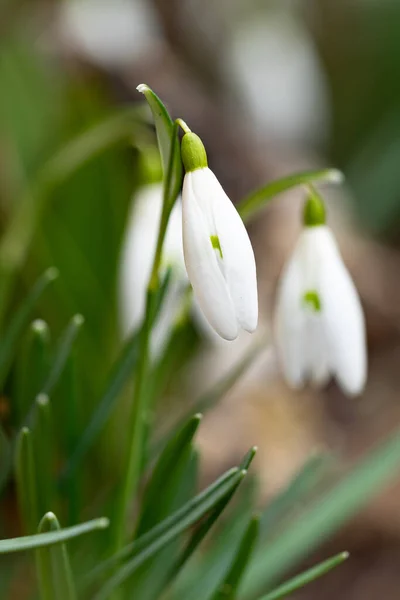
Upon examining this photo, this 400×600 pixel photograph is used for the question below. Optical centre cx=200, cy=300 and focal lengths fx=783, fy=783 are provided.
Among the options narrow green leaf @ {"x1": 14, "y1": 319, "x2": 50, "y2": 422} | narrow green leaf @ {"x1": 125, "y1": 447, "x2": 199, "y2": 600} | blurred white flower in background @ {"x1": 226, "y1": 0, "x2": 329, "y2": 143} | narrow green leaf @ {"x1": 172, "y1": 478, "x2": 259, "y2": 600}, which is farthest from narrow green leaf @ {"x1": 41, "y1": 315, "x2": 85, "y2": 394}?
blurred white flower in background @ {"x1": 226, "y1": 0, "x2": 329, "y2": 143}

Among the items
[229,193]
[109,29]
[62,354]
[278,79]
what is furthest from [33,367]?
[278,79]

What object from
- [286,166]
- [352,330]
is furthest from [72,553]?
[286,166]

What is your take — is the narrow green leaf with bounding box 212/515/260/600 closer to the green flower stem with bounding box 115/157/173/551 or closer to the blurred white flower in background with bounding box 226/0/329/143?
the green flower stem with bounding box 115/157/173/551

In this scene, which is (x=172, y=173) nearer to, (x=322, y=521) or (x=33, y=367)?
(x=33, y=367)

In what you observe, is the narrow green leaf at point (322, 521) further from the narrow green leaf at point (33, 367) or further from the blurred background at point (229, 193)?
the narrow green leaf at point (33, 367)

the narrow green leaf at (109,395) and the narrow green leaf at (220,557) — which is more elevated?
the narrow green leaf at (109,395)

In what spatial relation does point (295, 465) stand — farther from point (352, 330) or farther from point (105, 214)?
point (352, 330)

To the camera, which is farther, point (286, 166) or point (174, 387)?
point (286, 166)

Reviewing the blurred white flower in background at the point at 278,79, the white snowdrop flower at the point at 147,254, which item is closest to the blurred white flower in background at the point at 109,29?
the blurred white flower in background at the point at 278,79
